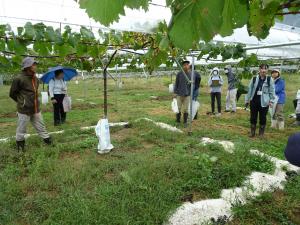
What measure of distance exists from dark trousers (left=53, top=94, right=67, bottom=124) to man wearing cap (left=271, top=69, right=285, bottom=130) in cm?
553

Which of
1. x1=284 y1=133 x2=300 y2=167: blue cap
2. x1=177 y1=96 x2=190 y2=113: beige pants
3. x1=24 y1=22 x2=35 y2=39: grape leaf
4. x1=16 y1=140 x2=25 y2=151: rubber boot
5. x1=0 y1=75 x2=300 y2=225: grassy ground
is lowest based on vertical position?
x1=0 y1=75 x2=300 y2=225: grassy ground

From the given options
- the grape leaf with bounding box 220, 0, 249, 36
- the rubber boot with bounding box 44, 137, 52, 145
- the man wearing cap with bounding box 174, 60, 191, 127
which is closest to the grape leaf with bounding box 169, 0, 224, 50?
the grape leaf with bounding box 220, 0, 249, 36

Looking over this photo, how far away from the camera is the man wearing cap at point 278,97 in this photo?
24.3 ft

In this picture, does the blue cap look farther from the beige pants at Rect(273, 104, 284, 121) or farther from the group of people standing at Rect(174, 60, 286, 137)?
the beige pants at Rect(273, 104, 284, 121)

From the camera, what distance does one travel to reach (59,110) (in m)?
8.19

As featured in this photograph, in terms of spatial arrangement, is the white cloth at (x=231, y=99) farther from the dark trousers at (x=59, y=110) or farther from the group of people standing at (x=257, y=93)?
the dark trousers at (x=59, y=110)

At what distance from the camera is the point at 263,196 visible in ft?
11.7

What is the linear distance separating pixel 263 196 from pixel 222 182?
1.80 ft

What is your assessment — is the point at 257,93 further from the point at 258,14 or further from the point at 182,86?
the point at 258,14

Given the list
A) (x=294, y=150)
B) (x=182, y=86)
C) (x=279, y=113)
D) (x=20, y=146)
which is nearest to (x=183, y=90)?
(x=182, y=86)

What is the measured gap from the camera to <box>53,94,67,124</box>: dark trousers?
8.00 m

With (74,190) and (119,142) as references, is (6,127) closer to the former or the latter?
(119,142)

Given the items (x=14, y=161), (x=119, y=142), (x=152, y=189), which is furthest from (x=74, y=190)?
(x=119, y=142)

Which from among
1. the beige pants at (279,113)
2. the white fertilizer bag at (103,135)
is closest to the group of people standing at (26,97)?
the white fertilizer bag at (103,135)
